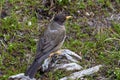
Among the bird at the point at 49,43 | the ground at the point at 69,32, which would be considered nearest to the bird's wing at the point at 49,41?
the bird at the point at 49,43

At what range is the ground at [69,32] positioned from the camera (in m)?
8.77

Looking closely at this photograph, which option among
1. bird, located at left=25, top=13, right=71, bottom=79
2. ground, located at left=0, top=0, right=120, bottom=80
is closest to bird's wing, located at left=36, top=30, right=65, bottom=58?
bird, located at left=25, top=13, right=71, bottom=79

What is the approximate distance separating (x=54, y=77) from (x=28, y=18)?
2092 millimetres

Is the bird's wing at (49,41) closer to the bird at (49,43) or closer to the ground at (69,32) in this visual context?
the bird at (49,43)

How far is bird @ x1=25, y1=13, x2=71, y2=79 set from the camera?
8.09m

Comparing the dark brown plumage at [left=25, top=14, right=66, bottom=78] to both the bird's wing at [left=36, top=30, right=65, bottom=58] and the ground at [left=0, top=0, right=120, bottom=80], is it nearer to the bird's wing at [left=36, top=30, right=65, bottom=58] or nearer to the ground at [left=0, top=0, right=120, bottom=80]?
the bird's wing at [left=36, top=30, right=65, bottom=58]

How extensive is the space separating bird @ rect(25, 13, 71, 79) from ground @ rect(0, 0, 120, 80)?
0.45m

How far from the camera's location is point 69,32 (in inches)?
386

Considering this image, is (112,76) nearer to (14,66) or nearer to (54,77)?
(54,77)

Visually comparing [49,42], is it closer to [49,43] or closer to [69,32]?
[49,43]

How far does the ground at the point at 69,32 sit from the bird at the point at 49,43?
0.45m

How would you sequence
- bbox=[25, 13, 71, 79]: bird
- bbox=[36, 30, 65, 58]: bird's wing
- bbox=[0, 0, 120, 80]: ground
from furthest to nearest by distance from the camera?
1. bbox=[0, 0, 120, 80]: ground
2. bbox=[36, 30, 65, 58]: bird's wing
3. bbox=[25, 13, 71, 79]: bird

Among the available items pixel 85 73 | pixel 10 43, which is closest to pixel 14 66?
pixel 10 43

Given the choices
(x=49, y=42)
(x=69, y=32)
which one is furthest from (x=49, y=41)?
(x=69, y=32)
